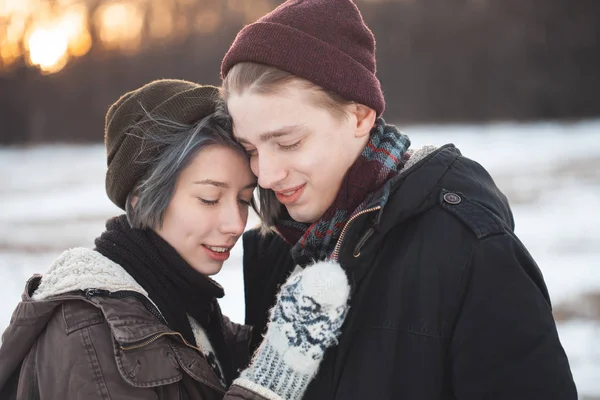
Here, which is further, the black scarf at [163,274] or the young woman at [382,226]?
the black scarf at [163,274]

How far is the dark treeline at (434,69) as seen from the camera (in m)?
22.4

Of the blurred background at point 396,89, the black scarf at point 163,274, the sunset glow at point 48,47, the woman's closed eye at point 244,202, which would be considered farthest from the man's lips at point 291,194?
the sunset glow at point 48,47

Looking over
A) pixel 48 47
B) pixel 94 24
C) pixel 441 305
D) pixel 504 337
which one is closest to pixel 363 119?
pixel 441 305

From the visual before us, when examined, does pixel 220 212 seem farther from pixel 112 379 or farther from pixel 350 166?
pixel 112 379

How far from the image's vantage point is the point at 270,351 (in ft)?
6.10

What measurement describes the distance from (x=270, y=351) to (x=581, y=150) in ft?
47.5

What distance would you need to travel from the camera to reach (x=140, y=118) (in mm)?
2381

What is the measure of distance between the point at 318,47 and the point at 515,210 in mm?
7402

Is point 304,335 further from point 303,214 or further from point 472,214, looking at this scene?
point 472,214

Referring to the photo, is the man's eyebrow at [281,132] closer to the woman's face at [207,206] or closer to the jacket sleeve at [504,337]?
the woman's face at [207,206]

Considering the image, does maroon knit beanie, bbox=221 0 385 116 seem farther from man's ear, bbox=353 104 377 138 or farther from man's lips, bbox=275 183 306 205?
man's lips, bbox=275 183 306 205

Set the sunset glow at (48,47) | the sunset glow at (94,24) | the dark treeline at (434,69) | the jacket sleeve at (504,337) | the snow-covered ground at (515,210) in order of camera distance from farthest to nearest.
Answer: the dark treeline at (434,69)
the sunset glow at (94,24)
the sunset glow at (48,47)
the snow-covered ground at (515,210)
the jacket sleeve at (504,337)

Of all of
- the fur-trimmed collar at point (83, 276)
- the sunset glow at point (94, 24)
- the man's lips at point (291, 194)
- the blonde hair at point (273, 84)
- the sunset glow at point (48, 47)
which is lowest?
the fur-trimmed collar at point (83, 276)

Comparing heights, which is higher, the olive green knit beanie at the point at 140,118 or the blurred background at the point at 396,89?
the blurred background at the point at 396,89
